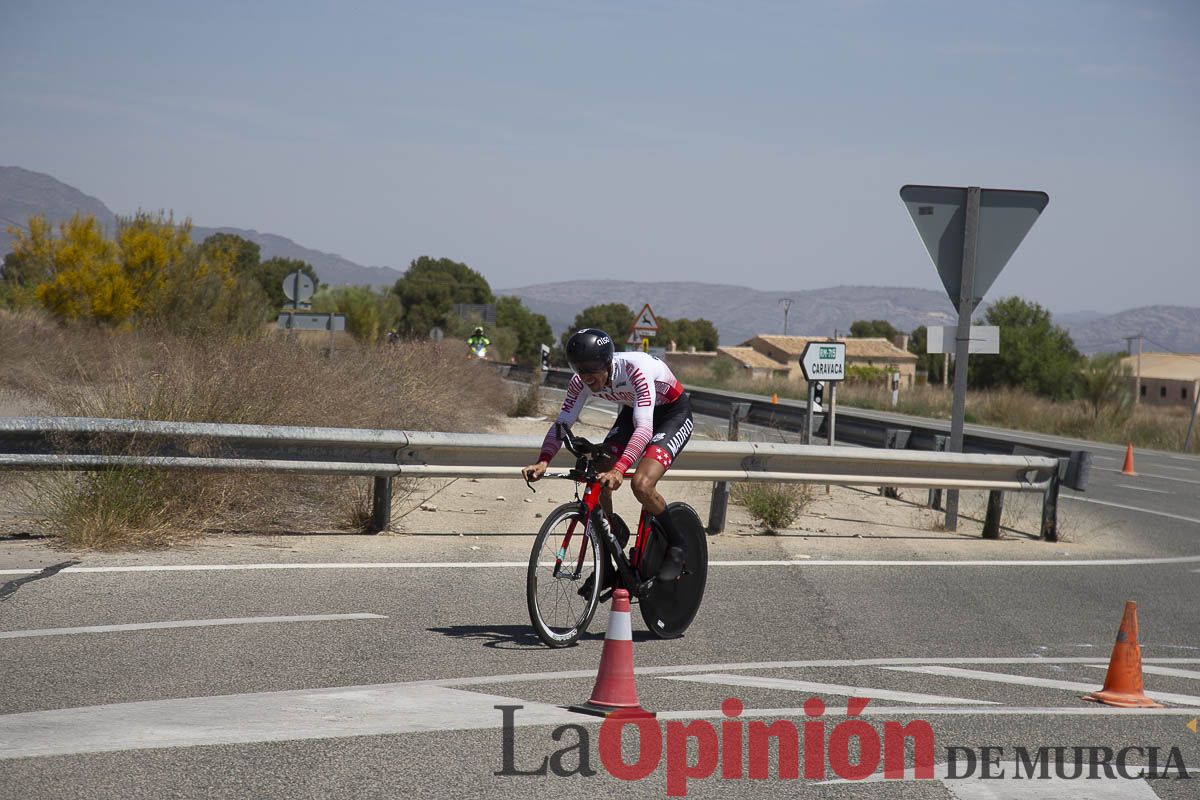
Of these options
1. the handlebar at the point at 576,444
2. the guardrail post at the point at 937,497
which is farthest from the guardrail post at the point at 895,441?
the handlebar at the point at 576,444

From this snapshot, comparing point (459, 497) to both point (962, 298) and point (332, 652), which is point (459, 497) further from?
point (332, 652)

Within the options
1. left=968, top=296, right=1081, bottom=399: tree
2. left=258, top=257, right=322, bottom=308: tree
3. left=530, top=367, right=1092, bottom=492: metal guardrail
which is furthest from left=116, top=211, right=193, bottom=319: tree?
left=258, top=257, right=322, bottom=308: tree

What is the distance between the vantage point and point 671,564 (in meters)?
7.11

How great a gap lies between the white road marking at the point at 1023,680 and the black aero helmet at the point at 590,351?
7.31 feet

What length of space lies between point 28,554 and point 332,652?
3.34 m

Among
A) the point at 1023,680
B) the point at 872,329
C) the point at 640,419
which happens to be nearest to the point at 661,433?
the point at 640,419

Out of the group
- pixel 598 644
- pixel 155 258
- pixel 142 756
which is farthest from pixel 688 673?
pixel 155 258

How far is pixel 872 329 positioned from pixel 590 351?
178492mm

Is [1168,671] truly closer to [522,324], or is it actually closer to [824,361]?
[824,361]

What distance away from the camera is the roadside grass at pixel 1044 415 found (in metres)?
38.5

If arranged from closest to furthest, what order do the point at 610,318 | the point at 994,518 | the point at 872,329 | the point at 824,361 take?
the point at 994,518, the point at 824,361, the point at 610,318, the point at 872,329

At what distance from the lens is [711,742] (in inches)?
199

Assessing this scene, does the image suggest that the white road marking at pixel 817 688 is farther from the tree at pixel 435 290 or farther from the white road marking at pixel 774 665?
the tree at pixel 435 290

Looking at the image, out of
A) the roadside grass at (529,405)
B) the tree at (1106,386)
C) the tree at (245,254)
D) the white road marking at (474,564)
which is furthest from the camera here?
the tree at (245,254)
